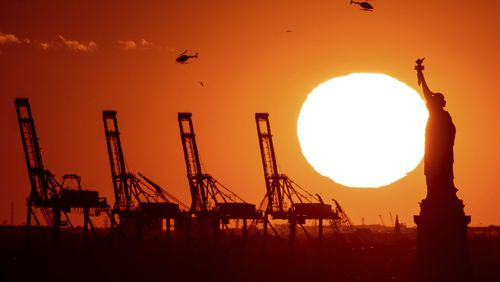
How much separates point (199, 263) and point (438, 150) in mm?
58096

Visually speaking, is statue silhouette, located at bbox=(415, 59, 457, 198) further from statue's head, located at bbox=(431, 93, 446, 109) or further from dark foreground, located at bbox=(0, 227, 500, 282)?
dark foreground, located at bbox=(0, 227, 500, 282)

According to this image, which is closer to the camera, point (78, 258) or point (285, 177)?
point (78, 258)

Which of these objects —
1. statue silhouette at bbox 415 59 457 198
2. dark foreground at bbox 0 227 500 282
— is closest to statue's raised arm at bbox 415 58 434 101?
statue silhouette at bbox 415 59 457 198

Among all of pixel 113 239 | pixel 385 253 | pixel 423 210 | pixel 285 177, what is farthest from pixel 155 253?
pixel 423 210

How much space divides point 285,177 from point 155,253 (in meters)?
22.7

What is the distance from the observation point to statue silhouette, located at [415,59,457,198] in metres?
42.2

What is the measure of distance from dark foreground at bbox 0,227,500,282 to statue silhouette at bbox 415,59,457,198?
25504mm

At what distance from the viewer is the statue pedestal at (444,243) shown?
1642 inches

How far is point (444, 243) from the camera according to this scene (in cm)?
4188

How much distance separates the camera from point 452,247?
41781 mm

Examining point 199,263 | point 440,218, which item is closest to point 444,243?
point 440,218

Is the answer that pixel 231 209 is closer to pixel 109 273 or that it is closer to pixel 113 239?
pixel 113 239

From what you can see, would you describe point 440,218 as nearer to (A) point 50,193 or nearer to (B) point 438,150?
(B) point 438,150

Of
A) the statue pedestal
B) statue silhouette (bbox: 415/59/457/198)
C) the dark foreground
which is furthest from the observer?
the dark foreground
